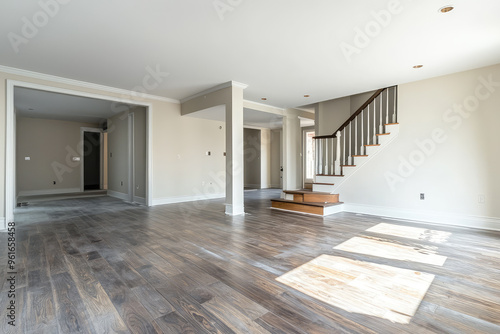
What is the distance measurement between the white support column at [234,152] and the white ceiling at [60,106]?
356 centimetres

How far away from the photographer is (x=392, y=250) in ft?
10.2

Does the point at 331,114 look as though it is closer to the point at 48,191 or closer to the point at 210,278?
the point at 210,278

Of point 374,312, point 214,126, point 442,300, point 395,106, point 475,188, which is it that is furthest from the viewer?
point 214,126

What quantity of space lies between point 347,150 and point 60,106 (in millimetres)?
7825

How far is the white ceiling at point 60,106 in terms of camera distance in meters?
6.10

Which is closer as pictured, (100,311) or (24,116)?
(100,311)

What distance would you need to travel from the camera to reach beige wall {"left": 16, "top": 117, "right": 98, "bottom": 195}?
855 cm

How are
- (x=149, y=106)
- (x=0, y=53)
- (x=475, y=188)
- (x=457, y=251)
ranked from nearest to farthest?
(x=457, y=251)
(x=0, y=53)
(x=475, y=188)
(x=149, y=106)

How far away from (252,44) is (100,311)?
132 inches

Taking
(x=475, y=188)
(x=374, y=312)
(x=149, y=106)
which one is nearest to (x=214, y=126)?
(x=149, y=106)

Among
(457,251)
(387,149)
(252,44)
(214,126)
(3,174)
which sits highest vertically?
(252,44)

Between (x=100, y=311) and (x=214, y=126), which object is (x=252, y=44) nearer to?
(x=100, y=311)

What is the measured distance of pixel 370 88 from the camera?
5453 mm

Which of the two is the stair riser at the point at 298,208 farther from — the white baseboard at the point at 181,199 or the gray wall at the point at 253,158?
the gray wall at the point at 253,158
